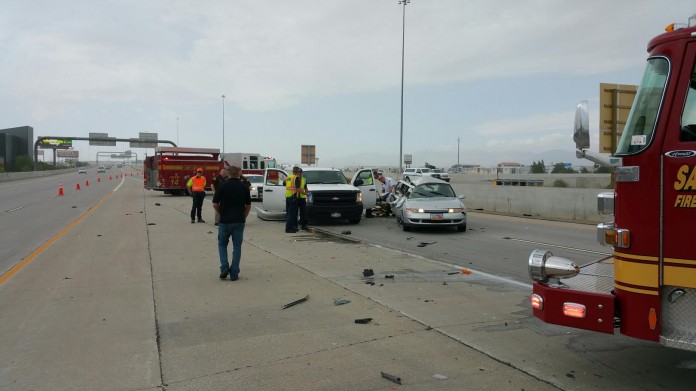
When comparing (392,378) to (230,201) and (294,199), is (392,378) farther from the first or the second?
(294,199)

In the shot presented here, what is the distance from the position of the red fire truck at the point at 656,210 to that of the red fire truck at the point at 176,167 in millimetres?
31667

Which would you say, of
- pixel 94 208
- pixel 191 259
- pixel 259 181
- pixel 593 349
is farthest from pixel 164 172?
pixel 593 349

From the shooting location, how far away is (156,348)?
5.31 metres

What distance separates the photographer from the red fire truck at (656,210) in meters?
3.63

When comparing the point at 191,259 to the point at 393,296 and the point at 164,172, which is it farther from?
the point at 164,172

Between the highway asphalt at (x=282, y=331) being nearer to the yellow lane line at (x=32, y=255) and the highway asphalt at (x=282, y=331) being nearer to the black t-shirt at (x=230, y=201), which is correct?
the yellow lane line at (x=32, y=255)

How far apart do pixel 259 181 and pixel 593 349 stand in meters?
27.6

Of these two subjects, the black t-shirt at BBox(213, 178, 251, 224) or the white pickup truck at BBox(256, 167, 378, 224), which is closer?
the black t-shirt at BBox(213, 178, 251, 224)

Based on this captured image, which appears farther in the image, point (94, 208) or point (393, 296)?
point (94, 208)

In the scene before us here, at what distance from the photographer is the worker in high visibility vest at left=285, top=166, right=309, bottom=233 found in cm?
1505

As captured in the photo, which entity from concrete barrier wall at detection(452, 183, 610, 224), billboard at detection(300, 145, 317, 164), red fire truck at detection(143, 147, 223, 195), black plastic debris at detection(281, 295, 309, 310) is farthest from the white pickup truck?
billboard at detection(300, 145, 317, 164)

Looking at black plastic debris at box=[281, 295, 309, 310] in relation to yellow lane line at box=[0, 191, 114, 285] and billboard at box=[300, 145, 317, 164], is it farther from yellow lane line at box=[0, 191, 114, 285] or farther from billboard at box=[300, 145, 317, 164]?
billboard at box=[300, 145, 317, 164]

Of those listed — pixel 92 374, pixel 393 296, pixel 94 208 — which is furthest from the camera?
pixel 94 208

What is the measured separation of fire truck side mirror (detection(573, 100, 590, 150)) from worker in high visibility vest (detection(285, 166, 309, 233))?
453 inches
